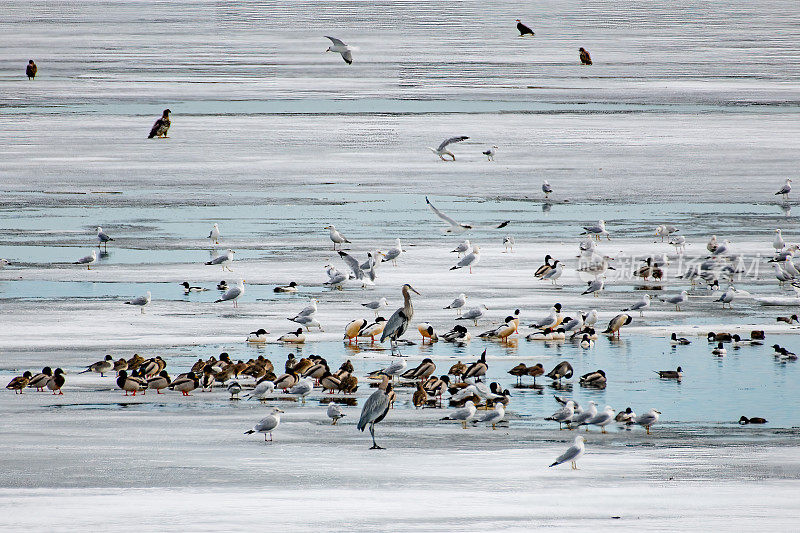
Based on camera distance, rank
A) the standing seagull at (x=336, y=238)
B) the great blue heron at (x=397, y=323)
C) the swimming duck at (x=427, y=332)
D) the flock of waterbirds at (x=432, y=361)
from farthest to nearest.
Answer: the standing seagull at (x=336, y=238) < the swimming duck at (x=427, y=332) < the great blue heron at (x=397, y=323) < the flock of waterbirds at (x=432, y=361)

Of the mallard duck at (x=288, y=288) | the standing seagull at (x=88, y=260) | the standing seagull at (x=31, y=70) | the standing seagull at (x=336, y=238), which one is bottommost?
the mallard duck at (x=288, y=288)

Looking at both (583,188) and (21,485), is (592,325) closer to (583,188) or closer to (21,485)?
(21,485)

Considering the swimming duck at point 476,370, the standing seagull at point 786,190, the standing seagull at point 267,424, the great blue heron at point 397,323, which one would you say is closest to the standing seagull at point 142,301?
the great blue heron at point 397,323

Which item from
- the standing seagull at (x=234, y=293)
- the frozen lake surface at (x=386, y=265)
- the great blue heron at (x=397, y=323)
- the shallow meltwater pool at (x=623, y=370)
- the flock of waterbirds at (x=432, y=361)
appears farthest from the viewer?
the standing seagull at (x=234, y=293)

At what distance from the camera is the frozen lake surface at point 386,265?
7508 millimetres

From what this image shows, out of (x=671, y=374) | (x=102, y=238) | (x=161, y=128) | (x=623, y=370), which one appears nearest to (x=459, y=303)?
(x=623, y=370)

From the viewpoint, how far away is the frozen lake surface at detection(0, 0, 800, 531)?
751 cm

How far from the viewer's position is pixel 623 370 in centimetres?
1128

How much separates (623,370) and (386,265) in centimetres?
563

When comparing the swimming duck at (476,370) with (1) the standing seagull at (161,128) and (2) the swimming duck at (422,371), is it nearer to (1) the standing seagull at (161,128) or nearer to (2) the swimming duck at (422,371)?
(2) the swimming duck at (422,371)

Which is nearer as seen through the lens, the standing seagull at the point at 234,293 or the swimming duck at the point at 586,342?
the swimming duck at the point at 586,342

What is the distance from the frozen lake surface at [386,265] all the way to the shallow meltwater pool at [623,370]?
40mm

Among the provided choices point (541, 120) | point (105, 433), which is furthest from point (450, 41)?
point (105, 433)

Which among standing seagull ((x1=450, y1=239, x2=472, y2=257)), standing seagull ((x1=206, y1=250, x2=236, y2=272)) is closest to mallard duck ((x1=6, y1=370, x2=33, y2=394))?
standing seagull ((x1=206, y1=250, x2=236, y2=272))
